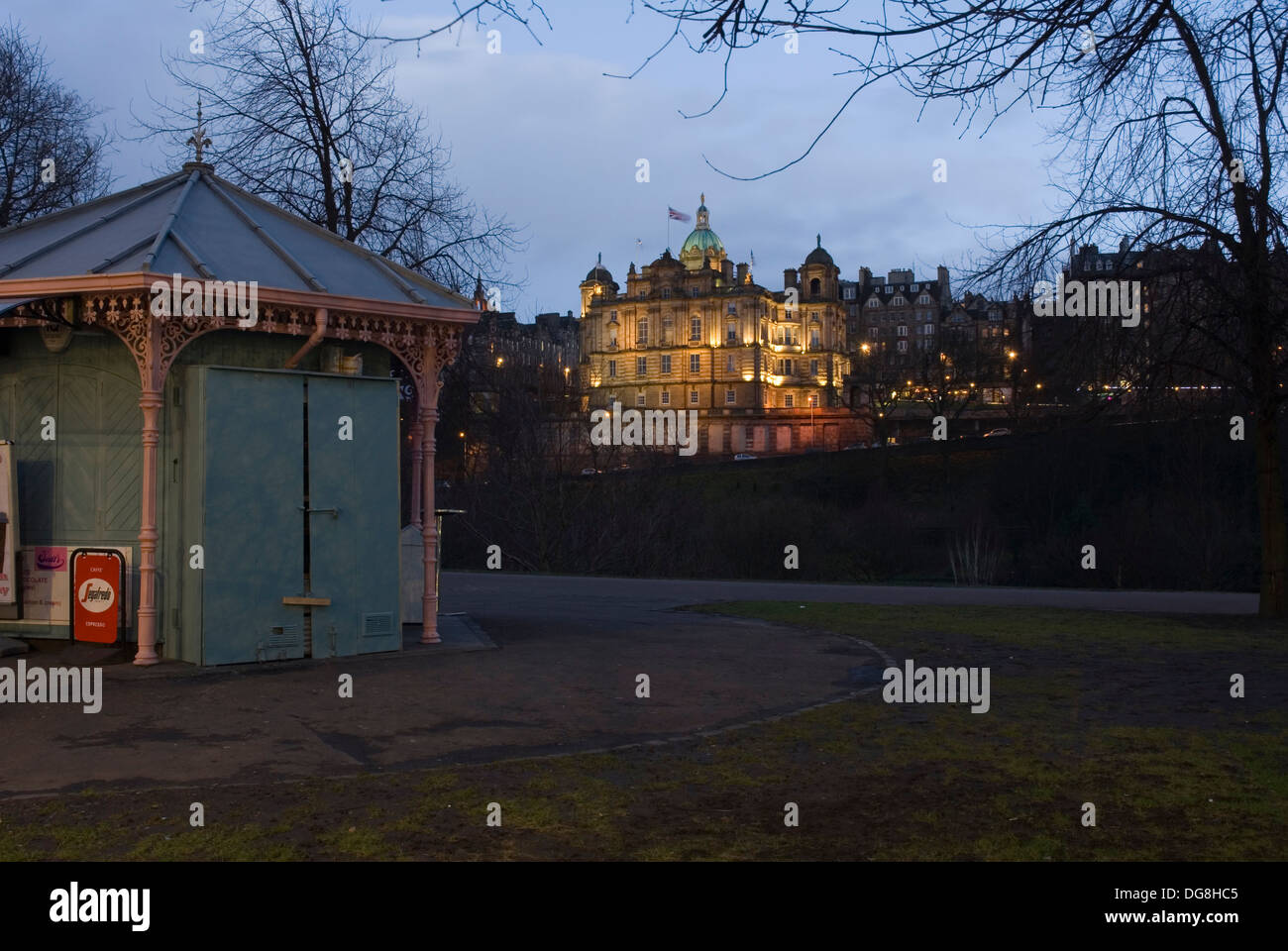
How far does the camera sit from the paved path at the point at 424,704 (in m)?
8.65

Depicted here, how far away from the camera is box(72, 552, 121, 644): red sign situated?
12.8 meters

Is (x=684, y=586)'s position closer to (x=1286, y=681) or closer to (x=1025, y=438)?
(x=1286, y=681)

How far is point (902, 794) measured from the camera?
25.2 feet

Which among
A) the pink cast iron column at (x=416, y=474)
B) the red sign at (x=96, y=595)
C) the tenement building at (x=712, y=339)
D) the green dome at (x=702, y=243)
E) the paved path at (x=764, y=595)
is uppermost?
the green dome at (x=702, y=243)

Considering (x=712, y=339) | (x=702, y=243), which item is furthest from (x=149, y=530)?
(x=702, y=243)

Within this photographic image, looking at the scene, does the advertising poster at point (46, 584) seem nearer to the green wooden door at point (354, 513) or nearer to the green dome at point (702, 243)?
A: the green wooden door at point (354, 513)

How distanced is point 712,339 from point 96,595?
14347cm

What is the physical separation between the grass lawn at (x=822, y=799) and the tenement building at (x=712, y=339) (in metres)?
133

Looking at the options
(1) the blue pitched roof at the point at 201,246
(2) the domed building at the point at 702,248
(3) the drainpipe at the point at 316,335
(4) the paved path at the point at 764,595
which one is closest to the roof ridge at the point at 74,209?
(1) the blue pitched roof at the point at 201,246

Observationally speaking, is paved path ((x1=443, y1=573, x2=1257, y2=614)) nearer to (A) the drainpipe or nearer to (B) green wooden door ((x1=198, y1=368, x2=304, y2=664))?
(B) green wooden door ((x1=198, y1=368, x2=304, y2=664))

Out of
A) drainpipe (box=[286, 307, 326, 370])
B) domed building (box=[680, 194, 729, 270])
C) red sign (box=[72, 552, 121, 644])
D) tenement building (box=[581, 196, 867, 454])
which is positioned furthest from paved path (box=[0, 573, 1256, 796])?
domed building (box=[680, 194, 729, 270])

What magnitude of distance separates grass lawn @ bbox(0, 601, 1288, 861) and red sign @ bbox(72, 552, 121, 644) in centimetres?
559
